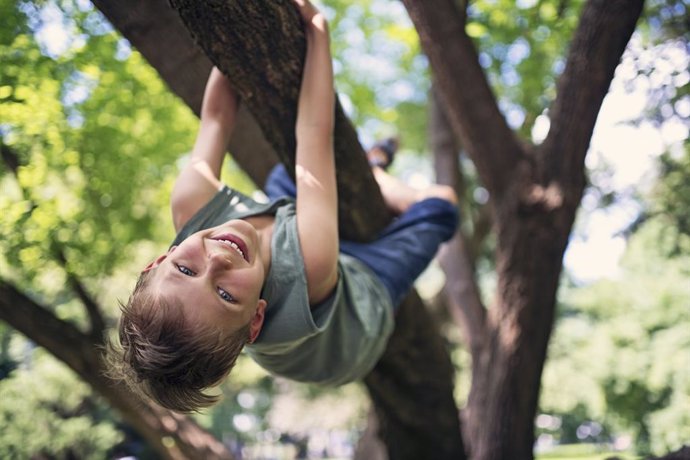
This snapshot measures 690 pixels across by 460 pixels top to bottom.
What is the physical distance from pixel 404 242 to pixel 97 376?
2.13m

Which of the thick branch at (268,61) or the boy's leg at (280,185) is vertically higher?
the thick branch at (268,61)

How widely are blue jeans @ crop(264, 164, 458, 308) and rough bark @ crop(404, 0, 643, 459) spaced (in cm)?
79

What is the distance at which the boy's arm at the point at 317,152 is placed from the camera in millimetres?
2068

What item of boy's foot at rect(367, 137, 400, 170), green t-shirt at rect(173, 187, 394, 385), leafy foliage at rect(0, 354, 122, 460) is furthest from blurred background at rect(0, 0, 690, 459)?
boy's foot at rect(367, 137, 400, 170)

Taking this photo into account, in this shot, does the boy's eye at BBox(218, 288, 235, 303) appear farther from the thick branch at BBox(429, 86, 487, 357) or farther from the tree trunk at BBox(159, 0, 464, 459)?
the thick branch at BBox(429, 86, 487, 357)

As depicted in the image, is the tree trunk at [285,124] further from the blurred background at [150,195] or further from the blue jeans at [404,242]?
the blurred background at [150,195]

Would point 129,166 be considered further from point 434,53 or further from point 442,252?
point 442,252

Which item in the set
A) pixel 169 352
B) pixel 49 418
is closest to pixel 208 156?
pixel 169 352

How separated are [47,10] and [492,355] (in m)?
2.81

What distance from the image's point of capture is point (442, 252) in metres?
6.27

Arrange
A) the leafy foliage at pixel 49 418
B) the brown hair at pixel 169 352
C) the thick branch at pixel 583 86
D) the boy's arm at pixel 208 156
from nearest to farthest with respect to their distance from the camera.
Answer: the brown hair at pixel 169 352
the boy's arm at pixel 208 156
the thick branch at pixel 583 86
the leafy foliage at pixel 49 418

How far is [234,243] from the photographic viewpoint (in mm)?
1869

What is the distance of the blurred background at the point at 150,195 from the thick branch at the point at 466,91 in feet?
2.68

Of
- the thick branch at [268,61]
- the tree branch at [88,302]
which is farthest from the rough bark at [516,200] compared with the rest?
the tree branch at [88,302]
